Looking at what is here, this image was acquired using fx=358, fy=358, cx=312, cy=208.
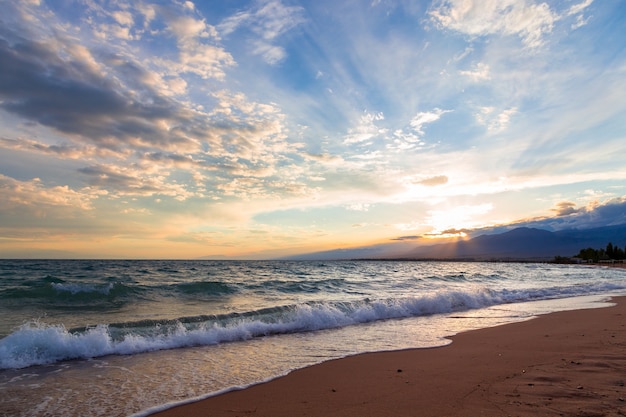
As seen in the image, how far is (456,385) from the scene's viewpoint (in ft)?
18.9

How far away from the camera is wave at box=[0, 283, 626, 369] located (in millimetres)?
8250

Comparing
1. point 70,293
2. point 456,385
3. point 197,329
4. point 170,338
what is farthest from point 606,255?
point 70,293

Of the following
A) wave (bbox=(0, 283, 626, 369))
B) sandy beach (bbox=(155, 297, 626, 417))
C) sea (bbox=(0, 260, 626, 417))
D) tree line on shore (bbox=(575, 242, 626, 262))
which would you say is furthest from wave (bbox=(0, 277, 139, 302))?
tree line on shore (bbox=(575, 242, 626, 262))

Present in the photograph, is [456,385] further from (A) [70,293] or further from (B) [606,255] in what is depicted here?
(B) [606,255]

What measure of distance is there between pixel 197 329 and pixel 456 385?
296 inches

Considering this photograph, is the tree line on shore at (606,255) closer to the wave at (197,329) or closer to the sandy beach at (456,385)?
the wave at (197,329)

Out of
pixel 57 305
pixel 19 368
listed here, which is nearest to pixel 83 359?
pixel 19 368

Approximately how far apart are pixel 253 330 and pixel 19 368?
560 cm

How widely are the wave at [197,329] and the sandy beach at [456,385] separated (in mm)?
4185

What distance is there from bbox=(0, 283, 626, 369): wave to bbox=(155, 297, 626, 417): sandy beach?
4185mm

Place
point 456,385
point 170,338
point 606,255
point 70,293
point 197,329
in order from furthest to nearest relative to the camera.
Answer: point 606,255
point 70,293
point 197,329
point 170,338
point 456,385

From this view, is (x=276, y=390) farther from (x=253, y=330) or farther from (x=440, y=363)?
(x=253, y=330)

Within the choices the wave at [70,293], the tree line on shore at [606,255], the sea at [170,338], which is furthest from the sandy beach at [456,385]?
the tree line on shore at [606,255]

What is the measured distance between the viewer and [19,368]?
7492 mm
